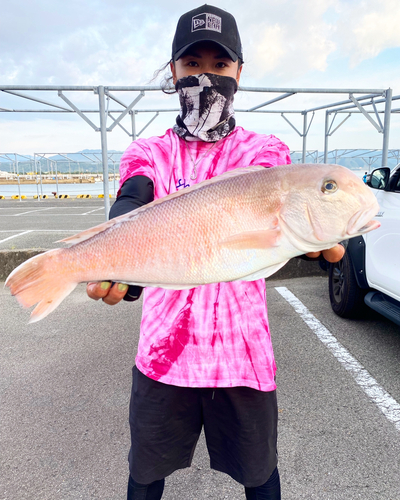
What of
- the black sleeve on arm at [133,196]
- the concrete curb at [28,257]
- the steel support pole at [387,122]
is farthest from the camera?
the steel support pole at [387,122]

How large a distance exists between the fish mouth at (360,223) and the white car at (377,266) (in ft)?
8.13

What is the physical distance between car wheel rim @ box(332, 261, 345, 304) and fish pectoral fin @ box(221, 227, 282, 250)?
3.45 m

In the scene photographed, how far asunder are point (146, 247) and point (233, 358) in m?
0.59

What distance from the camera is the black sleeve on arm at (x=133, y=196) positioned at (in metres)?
1.43

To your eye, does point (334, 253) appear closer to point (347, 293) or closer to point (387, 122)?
→ point (347, 293)

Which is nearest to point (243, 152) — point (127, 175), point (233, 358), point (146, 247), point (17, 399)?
point (127, 175)

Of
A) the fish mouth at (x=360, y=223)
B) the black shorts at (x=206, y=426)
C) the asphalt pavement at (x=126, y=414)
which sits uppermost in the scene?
the fish mouth at (x=360, y=223)

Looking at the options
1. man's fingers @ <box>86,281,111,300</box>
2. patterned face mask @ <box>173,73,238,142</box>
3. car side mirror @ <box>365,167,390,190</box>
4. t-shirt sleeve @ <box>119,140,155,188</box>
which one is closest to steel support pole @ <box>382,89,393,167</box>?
car side mirror @ <box>365,167,390,190</box>

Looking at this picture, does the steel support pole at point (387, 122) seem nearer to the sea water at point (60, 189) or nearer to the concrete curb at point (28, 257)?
the concrete curb at point (28, 257)

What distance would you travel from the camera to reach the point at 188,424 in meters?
1.56

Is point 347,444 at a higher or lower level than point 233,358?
lower

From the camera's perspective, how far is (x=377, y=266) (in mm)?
3711

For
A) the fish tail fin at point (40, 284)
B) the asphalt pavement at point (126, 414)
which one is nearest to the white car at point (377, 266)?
the asphalt pavement at point (126, 414)

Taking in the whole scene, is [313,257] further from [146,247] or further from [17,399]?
[17,399]
